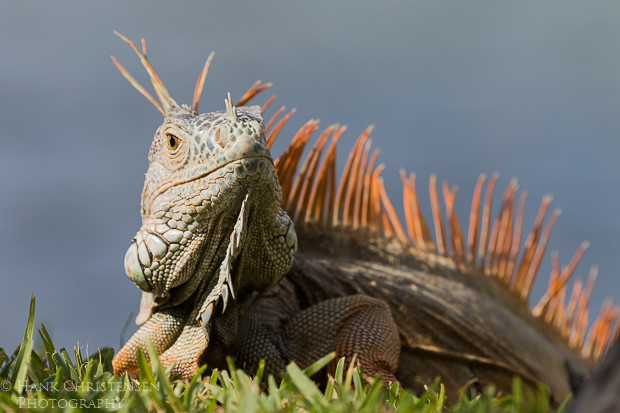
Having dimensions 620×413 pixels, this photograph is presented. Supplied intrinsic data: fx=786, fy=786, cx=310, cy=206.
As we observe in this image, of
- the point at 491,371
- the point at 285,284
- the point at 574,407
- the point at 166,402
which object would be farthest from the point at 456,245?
the point at 574,407

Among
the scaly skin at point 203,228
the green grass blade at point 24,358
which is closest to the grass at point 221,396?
the green grass blade at point 24,358

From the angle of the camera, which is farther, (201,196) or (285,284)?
(285,284)

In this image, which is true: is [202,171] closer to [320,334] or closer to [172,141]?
[172,141]

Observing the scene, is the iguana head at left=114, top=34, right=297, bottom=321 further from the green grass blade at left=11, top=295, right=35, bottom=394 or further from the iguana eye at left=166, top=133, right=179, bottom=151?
the green grass blade at left=11, top=295, right=35, bottom=394

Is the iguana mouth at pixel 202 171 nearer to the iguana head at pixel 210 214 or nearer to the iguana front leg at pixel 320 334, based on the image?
the iguana head at pixel 210 214

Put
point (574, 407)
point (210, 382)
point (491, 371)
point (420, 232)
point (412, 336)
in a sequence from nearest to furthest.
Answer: point (574, 407) < point (210, 382) < point (412, 336) < point (491, 371) < point (420, 232)

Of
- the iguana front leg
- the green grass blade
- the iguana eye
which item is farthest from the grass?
the iguana eye

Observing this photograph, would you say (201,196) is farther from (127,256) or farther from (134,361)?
(134,361)
